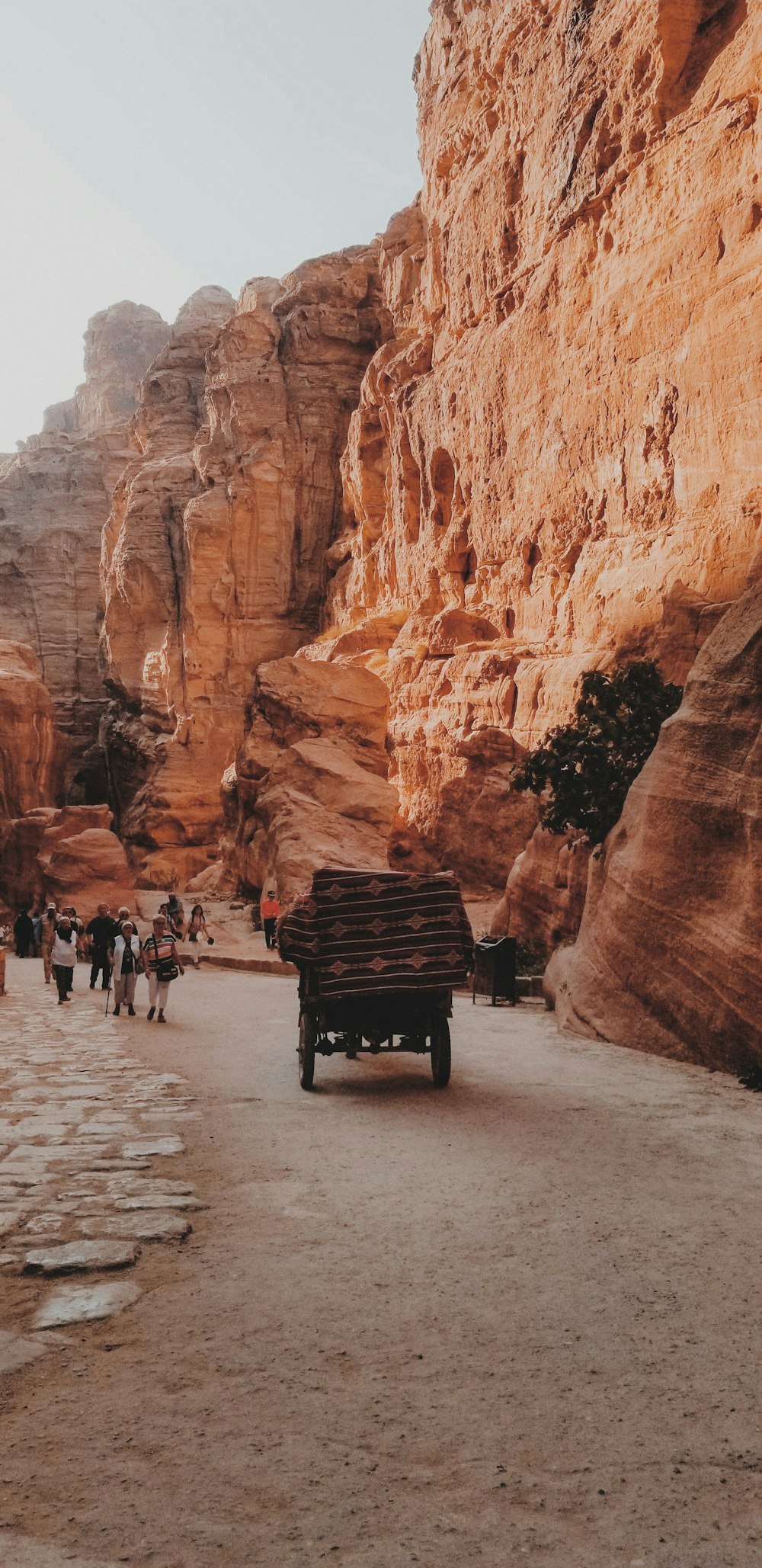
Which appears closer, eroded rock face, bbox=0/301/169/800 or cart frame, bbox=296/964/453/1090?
cart frame, bbox=296/964/453/1090

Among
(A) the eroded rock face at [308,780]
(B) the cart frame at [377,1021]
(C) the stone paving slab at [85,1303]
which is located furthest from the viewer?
(A) the eroded rock face at [308,780]

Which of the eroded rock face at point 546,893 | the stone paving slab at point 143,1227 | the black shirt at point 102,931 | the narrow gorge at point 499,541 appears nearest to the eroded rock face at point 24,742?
the narrow gorge at point 499,541

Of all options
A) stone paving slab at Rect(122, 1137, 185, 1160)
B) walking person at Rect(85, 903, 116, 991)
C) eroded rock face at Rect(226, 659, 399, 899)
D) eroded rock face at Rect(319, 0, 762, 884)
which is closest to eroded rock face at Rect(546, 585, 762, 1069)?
stone paving slab at Rect(122, 1137, 185, 1160)

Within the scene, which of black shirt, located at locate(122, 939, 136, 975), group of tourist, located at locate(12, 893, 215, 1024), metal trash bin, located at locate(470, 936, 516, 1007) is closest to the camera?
group of tourist, located at locate(12, 893, 215, 1024)

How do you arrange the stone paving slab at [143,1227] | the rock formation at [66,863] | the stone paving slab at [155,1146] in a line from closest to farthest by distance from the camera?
the stone paving slab at [143,1227]
the stone paving slab at [155,1146]
the rock formation at [66,863]

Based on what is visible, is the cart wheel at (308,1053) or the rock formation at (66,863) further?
the rock formation at (66,863)

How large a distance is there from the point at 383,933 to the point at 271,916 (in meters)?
15.3

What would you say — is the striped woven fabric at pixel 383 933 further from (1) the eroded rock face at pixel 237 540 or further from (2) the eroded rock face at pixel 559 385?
(1) the eroded rock face at pixel 237 540

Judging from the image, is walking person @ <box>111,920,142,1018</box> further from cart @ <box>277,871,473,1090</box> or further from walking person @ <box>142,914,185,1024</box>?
cart @ <box>277,871,473,1090</box>

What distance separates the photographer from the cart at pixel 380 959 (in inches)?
327

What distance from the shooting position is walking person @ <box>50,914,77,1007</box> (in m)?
16.3

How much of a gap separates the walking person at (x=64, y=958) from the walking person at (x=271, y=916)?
19.2 feet

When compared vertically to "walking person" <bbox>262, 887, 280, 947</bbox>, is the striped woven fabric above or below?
above

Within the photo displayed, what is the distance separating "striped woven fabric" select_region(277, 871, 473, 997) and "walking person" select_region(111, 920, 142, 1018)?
631 cm
